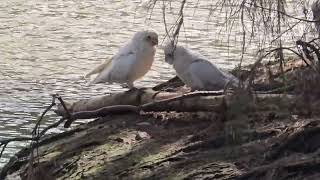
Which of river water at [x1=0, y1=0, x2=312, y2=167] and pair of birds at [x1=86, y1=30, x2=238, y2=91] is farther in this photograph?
river water at [x1=0, y1=0, x2=312, y2=167]

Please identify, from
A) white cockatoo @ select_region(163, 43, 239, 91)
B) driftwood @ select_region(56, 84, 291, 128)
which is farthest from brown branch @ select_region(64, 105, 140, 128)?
white cockatoo @ select_region(163, 43, 239, 91)

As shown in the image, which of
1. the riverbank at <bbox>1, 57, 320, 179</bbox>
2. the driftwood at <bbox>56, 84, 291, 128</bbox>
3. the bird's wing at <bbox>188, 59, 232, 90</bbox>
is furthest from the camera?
the bird's wing at <bbox>188, 59, 232, 90</bbox>

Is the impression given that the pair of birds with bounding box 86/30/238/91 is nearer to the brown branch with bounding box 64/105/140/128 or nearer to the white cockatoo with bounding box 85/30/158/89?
the white cockatoo with bounding box 85/30/158/89

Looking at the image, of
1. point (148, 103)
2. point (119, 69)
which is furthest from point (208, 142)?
point (119, 69)

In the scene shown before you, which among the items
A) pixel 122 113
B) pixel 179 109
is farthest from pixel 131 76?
pixel 179 109

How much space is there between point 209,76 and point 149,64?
1.81ft

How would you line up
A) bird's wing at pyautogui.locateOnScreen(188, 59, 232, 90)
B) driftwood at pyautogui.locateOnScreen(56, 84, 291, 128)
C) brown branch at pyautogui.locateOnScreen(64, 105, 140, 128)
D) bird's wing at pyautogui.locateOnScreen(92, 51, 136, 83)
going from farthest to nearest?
bird's wing at pyautogui.locateOnScreen(92, 51, 136, 83), bird's wing at pyautogui.locateOnScreen(188, 59, 232, 90), brown branch at pyautogui.locateOnScreen(64, 105, 140, 128), driftwood at pyautogui.locateOnScreen(56, 84, 291, 128)

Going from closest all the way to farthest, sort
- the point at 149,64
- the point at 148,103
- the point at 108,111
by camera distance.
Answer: the point at 148,103 → the point at 108,111 → the point at 149,64

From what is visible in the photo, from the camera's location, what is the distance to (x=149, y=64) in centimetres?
673

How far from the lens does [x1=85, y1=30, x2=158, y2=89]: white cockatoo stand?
656 cm

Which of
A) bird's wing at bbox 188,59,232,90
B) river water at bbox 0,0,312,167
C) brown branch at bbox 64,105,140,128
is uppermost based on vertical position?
bird's wing at bbox 188,59,232,90

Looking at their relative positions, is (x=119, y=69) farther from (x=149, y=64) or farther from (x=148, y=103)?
(x=148, y=103)

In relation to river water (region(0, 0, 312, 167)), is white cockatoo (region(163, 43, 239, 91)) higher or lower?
higher

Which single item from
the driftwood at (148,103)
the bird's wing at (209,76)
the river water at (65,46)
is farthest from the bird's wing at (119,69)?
the river water at (65,46)
